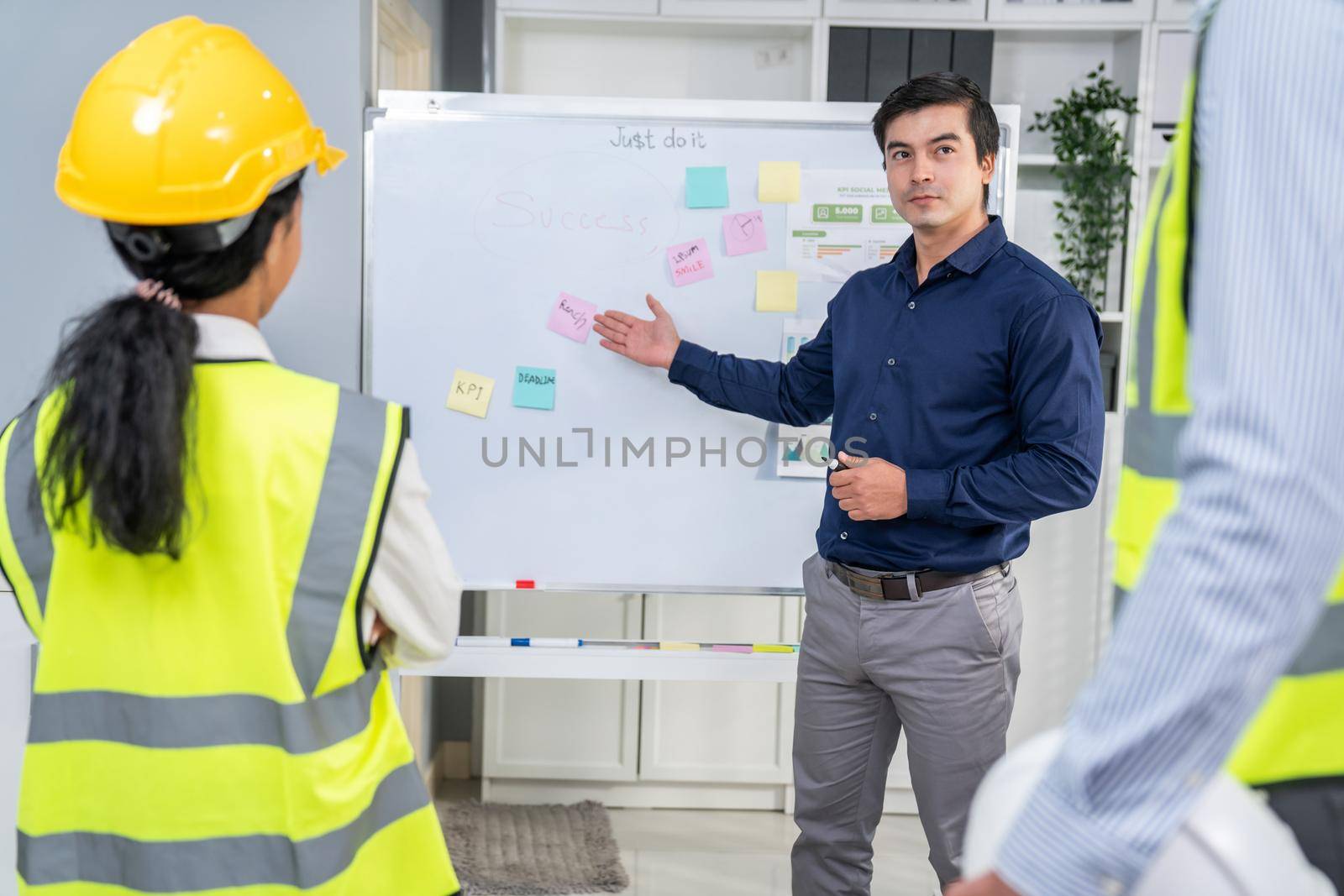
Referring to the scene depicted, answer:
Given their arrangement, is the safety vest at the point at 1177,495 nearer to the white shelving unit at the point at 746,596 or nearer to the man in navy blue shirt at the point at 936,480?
the man in navy blue shirt at the point at 936,480

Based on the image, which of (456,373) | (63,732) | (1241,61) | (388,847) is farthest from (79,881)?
(456,373)

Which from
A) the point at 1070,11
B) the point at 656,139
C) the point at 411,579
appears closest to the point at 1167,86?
the point at 1070,11

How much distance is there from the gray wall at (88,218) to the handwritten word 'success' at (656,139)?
49cm

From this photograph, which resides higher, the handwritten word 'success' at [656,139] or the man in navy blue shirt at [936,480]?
the handwritten word 'success' at [656,139]

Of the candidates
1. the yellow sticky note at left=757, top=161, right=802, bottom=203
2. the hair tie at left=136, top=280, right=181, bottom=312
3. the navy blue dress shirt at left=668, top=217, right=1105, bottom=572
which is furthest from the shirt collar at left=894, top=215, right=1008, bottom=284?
the hair tie at left=136, top=280, right=181, bottom=312

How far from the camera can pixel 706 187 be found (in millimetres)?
2195

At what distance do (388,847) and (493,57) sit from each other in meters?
2.55

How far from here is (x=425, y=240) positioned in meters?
2.19

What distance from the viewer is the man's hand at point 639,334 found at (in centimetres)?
216

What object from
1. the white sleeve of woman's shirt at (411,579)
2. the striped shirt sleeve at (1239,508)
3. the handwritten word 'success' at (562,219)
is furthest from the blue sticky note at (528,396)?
the striped shirt sleeve at (1239,508)

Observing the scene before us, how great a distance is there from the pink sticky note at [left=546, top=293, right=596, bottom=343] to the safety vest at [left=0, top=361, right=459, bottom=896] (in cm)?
119

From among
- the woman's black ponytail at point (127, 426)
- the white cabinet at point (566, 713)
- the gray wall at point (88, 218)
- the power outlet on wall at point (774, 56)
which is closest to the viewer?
the woman's black ponytail at point (127, 426)

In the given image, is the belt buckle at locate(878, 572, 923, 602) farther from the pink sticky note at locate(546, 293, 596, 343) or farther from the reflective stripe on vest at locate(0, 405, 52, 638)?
the reflective stripe on vest at locate(0, 405, 52, 638)

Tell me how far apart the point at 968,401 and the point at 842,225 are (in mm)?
584
